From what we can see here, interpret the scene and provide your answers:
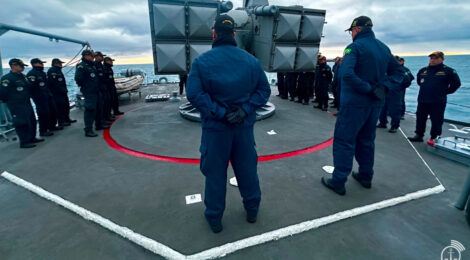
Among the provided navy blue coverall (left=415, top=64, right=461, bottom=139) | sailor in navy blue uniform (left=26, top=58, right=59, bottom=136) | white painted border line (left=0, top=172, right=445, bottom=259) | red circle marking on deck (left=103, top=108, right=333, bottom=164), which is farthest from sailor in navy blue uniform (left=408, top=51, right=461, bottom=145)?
sailor in navy blue uniform (left=26, top=58, right=59, bottom=136)

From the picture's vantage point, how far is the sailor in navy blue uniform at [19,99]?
5141 mm

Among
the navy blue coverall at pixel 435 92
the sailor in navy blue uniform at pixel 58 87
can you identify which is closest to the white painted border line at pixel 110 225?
the sailor in navy blue uniform at pixel 58 87

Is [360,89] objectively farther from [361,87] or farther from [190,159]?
[190,159]

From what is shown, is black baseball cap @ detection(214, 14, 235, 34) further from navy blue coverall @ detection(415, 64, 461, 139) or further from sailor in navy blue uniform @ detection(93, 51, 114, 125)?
sailor in navy blue uniform @ detection(93, 51, 114, 125)

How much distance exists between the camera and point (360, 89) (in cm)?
286

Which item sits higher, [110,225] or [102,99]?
[102,99]

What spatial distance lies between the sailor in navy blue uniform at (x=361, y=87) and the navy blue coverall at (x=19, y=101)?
6657 millimetres

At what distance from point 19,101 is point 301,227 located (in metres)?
6.56

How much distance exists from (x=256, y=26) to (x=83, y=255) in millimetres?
6858

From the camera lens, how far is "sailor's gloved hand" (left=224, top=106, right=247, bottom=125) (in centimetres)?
218

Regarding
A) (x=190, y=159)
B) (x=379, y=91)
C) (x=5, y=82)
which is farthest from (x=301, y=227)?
(x=5, y=82)

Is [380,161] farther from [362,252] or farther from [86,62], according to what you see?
[86,62]

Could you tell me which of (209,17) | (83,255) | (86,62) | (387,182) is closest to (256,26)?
(209,17)

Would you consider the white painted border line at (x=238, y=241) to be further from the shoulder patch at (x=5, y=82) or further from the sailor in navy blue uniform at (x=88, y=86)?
the shoulder patch at (x=5, y=82)
